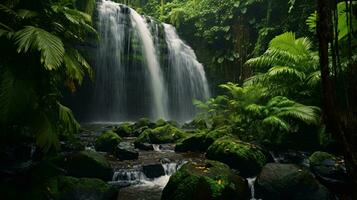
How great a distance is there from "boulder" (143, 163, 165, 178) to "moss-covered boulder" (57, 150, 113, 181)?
26.1 inches

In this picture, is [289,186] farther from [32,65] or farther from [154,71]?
[154,71]

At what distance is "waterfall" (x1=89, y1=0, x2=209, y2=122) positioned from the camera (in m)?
14.7

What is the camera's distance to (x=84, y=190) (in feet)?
15.0

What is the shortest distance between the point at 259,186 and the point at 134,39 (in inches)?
451

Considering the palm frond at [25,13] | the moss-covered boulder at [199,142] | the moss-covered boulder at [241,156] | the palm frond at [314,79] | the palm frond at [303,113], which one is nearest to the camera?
the palm frond at [25,13]

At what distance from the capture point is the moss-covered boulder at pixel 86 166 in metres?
5.59

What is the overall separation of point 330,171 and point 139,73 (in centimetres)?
1123

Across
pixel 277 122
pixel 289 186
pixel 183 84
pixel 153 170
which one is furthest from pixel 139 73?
pixel 289 186

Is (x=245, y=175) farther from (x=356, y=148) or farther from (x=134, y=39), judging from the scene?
(x=134, y=39)

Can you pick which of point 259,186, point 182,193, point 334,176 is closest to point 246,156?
point 259,186

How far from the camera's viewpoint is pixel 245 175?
5.87m

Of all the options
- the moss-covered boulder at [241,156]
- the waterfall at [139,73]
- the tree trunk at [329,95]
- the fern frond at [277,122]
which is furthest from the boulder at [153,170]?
the waterfall at [139,73]

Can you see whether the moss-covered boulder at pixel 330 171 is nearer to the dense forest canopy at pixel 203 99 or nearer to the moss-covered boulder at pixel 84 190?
the dense forest canopy at pixel 203 99

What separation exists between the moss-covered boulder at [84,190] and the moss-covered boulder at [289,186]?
240cm
